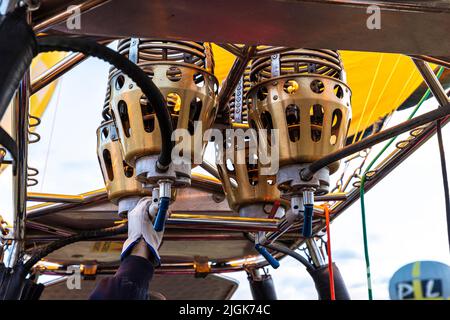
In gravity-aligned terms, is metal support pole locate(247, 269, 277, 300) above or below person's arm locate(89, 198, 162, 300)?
above

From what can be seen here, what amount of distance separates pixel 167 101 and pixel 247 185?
27 centimetres

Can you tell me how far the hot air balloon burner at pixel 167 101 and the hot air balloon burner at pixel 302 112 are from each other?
9 cm

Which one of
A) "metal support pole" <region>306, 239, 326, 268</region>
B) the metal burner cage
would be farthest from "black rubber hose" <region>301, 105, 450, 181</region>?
"metal support pole" <region>306, 239, 326, 268</region>

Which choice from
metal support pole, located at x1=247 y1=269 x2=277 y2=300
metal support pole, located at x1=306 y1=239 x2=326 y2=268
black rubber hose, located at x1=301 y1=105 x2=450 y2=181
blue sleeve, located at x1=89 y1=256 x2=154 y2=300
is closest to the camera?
blue sleeve, located at x1=89 y1=256 x2=154 y2=300

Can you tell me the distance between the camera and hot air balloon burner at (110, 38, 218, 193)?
0.91 meters

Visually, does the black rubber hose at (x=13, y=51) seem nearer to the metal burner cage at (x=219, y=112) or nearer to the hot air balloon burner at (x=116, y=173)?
the metal burner cage at (x=219, y=112)

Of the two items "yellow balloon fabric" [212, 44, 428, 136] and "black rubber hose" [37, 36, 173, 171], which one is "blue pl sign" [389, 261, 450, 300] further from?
"yellow balloon fabric" [212, 44, 428, 136]

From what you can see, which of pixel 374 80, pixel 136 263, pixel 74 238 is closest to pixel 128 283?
pixel 136 263

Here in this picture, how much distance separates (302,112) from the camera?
3.15ft

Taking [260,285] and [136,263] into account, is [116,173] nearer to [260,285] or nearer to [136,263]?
[136,263]

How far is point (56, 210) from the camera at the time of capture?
1.57m

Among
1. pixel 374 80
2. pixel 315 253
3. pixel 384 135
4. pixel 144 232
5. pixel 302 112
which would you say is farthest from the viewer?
pixel 374 80

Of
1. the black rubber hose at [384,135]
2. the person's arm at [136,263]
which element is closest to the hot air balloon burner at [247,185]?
the black rubber hose at [384,135]
